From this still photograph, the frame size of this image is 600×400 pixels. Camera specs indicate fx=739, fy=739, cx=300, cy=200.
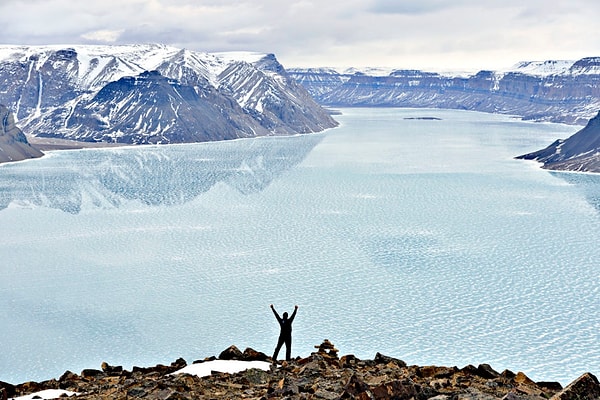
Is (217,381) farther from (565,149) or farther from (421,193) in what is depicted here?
(565,149)

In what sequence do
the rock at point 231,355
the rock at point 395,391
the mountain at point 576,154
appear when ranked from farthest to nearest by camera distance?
the mountain at point 576,154 → the rock at point 231,355 → the rock at point 395,391

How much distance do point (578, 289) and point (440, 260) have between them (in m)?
8.77

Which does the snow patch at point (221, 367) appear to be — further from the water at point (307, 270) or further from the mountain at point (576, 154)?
the mountain at point (576, 154)

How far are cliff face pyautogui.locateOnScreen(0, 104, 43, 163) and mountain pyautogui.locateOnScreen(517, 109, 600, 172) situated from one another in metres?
83.3

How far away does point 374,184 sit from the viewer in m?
81.2

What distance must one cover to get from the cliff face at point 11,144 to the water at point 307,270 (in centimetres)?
4006

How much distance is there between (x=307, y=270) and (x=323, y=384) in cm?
2859

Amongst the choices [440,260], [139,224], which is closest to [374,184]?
[139,224]

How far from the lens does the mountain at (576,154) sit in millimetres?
103088

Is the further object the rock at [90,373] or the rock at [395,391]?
the rock at [90,373]

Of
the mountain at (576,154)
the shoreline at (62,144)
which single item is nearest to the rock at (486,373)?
the mountain at (576,154)

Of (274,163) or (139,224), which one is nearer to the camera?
(139,224)

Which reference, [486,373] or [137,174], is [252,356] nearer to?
[486,373]

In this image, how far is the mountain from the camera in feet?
338
